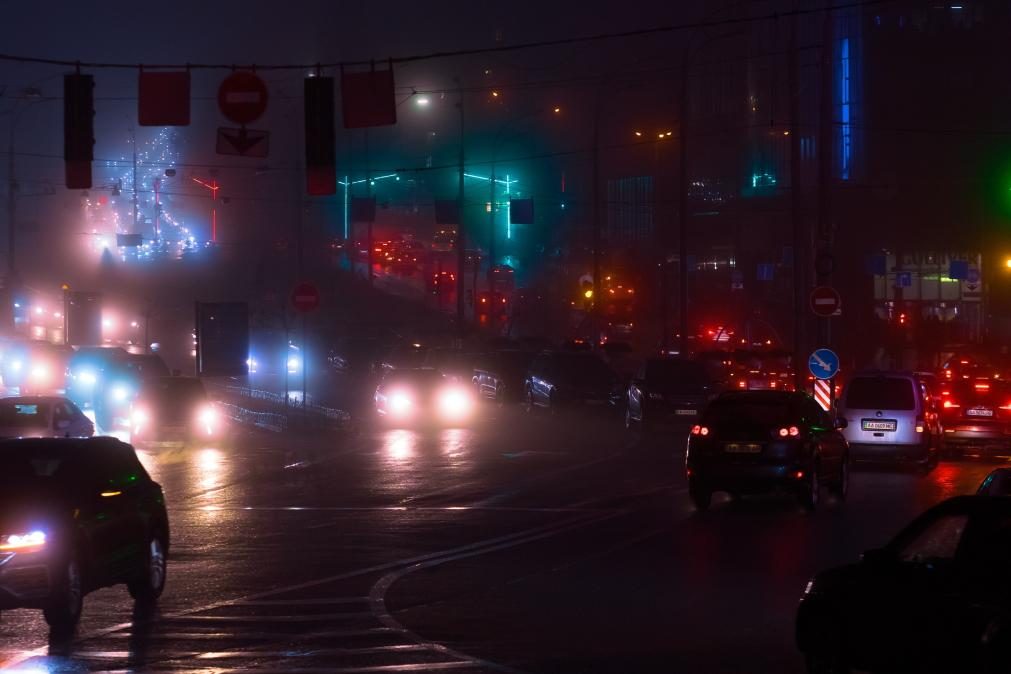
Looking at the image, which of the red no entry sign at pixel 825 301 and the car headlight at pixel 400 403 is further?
the car headlight at pixel 400 403

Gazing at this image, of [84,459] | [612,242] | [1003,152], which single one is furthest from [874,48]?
[84,459]

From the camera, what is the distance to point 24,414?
27344 millimetres

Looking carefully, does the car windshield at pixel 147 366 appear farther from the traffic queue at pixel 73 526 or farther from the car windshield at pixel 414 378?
the traffic queue at pixel 73 526

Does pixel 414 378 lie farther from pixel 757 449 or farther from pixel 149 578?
pixel 149 578

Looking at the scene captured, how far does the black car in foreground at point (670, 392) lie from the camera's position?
3578 cm

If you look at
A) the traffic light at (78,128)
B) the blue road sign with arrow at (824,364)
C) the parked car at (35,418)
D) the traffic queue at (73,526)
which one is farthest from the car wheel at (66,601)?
the blue road sign with arrow at (824,364)

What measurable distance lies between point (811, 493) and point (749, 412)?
1.44 metres

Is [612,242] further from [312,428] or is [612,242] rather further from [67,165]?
[67,165]

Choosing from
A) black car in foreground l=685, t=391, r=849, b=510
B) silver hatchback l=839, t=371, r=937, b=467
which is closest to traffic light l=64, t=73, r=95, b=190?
black car in foreground l=685, t=391, r=849, b=510

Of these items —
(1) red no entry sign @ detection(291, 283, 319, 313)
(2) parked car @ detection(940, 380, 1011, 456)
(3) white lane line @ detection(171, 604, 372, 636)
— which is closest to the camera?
(3) white lane line @ detection(171, 604, 372, 636)

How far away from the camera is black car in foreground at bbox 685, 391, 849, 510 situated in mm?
20250

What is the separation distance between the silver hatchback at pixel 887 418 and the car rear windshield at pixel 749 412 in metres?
6.95

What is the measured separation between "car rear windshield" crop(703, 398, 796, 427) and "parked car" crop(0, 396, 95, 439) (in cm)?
1231

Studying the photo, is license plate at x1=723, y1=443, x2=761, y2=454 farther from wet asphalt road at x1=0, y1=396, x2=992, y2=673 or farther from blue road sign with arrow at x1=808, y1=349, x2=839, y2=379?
blue road sign with arrow at x1=808, y1=349, x2=839, y2=379
